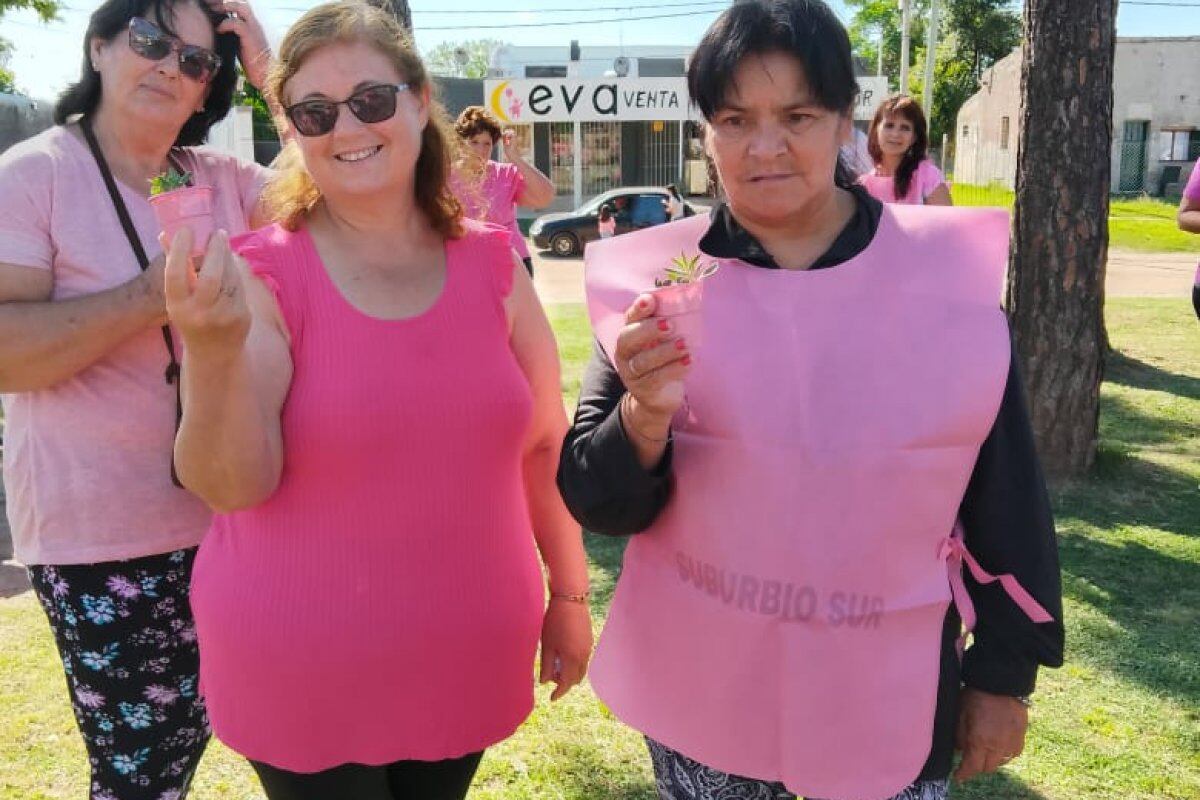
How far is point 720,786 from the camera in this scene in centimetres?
177

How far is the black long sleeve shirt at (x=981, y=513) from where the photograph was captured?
5.44 feet

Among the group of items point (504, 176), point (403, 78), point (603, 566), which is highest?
point (403, 78)

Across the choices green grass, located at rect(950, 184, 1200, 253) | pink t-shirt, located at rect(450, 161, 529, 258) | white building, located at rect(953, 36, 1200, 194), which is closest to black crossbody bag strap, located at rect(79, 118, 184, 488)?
pink t-shirt, located at rect(450, 161, 529, 258)

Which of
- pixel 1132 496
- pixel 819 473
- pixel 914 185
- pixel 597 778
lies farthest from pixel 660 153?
pixel 819 473

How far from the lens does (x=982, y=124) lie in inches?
1561

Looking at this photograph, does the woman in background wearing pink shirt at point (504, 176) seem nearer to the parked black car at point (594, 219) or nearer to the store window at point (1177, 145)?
the parked black car at point (594, 219)

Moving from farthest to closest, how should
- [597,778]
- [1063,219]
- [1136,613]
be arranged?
[1063,219] → [1136,613] → [597,778]

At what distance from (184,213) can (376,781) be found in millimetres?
1039

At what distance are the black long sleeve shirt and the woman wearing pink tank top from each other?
23 cm

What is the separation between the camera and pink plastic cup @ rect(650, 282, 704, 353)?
147 centimetres

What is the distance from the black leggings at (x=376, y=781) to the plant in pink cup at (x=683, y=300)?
973 millimetres

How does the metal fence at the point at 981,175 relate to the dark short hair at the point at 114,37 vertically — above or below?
below

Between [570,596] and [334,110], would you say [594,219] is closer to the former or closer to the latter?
[570,596]

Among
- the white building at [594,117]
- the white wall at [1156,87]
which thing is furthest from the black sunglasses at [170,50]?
the white wall at [1156,87]
